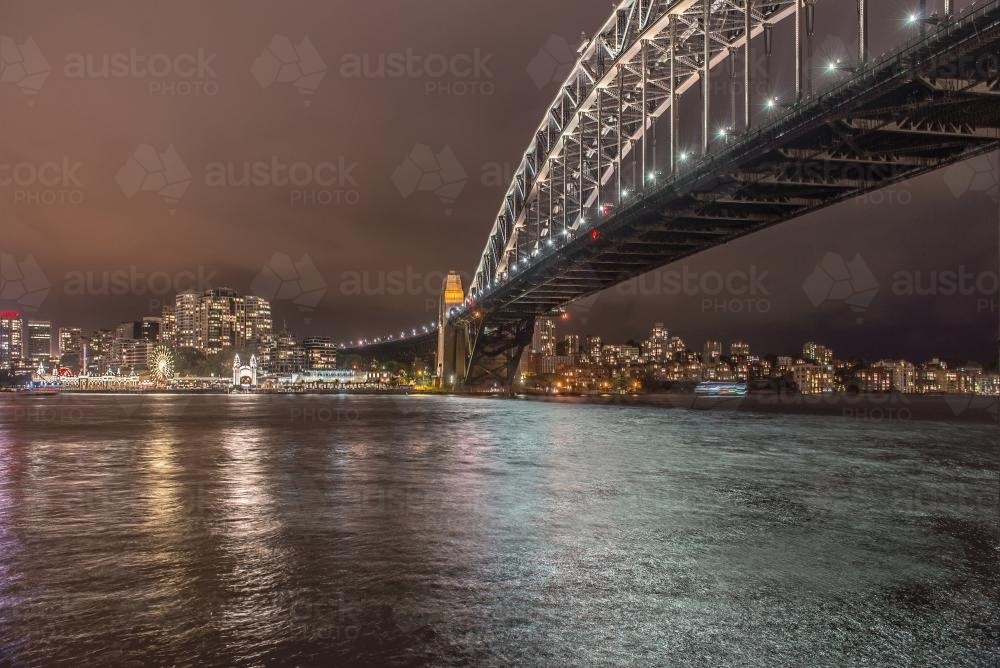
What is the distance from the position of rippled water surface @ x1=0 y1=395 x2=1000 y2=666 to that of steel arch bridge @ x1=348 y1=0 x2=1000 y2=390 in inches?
472

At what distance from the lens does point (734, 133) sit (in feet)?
98.8

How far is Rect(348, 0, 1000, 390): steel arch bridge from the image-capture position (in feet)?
70.0

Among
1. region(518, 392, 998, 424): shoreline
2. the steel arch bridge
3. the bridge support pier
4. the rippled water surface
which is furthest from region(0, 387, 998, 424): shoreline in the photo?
the rippled water surface

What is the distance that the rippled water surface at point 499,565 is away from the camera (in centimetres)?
523

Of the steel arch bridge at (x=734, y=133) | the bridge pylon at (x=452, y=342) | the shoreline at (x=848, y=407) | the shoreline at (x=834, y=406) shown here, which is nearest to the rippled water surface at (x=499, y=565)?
the steel arch bridge at (x=734, y=133)

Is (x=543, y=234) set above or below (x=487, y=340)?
above

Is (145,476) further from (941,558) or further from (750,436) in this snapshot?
(750,436)

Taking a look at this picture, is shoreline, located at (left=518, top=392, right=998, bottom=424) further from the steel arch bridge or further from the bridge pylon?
the bridge pylon

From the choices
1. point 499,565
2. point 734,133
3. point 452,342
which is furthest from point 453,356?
point 499,565

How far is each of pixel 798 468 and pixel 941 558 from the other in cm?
886

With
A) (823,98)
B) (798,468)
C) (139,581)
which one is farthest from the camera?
(823,98)

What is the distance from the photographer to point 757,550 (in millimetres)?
8070

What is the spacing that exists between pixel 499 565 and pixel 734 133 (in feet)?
88.8

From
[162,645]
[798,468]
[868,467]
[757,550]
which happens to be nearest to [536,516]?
[757,550]
